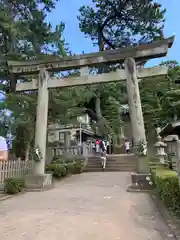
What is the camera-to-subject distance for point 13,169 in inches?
415

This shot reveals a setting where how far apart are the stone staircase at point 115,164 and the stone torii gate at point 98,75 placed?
8196 mm

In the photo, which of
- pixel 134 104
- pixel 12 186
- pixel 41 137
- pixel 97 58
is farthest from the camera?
pixel 97 58

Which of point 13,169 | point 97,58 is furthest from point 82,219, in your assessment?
point 97,58

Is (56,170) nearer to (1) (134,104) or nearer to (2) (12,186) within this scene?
(2) (12,186)

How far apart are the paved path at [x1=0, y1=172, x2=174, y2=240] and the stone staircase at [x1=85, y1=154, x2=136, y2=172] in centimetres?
995

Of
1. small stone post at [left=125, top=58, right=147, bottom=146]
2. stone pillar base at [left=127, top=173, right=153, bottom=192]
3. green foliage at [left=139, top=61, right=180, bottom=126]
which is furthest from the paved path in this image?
green foliage at [left=139, top=61, right=180, bottom=126]

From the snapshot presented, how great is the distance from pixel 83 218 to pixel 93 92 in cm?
2088

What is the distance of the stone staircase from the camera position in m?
17.5

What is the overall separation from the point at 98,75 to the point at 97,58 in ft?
2.56

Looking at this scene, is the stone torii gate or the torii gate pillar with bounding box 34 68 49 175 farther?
the torii gate pillar with bounding box 34 68 49 175

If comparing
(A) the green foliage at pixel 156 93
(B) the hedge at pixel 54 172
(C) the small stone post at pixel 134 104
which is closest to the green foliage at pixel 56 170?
(B) the hedge at pixel 54 172

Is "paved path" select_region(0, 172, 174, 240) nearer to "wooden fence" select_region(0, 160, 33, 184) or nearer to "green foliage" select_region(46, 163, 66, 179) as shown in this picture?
"wooden fence" select_region(0, 160, 33, 184)

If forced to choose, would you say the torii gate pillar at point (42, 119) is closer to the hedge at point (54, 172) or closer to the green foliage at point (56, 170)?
the hedge at point (54, 172)

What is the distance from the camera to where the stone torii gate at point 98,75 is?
9.95m
